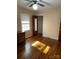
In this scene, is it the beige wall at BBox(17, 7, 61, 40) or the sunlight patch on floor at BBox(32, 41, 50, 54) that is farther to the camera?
the beige wall at BBox(17, 7, 61, 40)

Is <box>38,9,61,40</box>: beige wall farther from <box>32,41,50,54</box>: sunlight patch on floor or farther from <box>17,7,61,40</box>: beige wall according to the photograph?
<box>32,41,50,54</box>: sunlight patch on floor

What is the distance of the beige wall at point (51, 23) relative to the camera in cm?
642

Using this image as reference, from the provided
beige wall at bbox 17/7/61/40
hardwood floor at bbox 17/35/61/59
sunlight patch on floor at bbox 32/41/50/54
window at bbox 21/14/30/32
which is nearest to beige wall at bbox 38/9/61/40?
beige wall at bbox 17/7/61/40

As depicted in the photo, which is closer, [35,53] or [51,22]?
[35,53]

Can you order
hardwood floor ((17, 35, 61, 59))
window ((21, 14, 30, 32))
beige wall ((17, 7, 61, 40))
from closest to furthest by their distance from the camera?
hardwood floor ((17, 35, 61, 59))
beige wall ((17, 7, 61, 40))
window ((21, 14, 30, 32))

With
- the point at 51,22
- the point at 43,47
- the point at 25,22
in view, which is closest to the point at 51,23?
the point at 51,22

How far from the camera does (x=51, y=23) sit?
6.93 metres

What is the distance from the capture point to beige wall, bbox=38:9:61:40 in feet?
21.1

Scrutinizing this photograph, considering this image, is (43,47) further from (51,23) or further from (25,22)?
(25,22)

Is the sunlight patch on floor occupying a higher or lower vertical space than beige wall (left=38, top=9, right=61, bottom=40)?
lower
